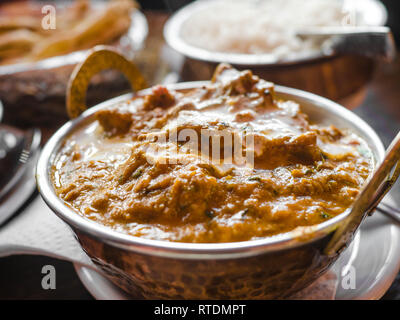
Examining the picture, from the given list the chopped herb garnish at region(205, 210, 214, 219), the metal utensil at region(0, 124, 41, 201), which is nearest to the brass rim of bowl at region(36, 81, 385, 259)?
the chopped herb garnish at region(205, 210, 214, 219)

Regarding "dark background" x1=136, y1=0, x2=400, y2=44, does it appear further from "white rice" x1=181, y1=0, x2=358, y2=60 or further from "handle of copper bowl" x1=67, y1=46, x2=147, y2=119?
"handle of copper bowl" x1=67, y1=46, x2=147, y2=119

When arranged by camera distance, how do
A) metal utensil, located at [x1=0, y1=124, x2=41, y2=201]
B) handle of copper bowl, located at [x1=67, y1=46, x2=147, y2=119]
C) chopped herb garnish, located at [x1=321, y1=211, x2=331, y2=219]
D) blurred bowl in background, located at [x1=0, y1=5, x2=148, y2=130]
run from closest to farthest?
chopped herb garnish, located at [x1=321, y1=211, x2=331, y2=219], handle of copper bowl, located at [x1=67, y1=46, x2=147, y2=119], metal utensil, located at [x1=0, y1=124, x2=41, y2=201], blurred bowl in background, located at [x1=0, y1=5, x2=148, y2=130]

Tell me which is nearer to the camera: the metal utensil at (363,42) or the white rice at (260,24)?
the metal utensil at (363,42)

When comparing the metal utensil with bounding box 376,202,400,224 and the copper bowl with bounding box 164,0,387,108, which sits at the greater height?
the copper bowl with bounding box 164,0,387,108

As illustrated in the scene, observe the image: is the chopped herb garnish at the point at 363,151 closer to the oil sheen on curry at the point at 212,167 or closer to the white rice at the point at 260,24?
the oil sheen on curry at the point at 212,167

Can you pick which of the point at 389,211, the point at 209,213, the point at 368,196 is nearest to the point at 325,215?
the point at 368,196

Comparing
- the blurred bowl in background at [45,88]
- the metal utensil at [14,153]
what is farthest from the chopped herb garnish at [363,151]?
the blurred bowl in background at [45,88]
